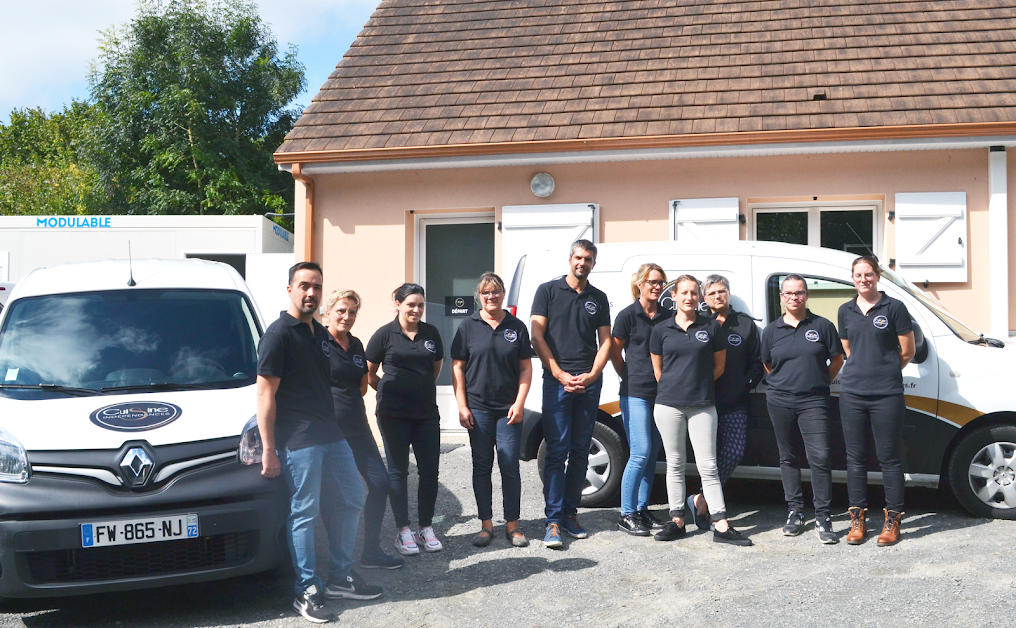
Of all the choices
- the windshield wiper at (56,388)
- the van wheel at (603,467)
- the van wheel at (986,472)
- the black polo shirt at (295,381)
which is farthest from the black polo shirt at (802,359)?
the windshield wiper at (56,388)

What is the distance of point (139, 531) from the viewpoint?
3885 millimetres

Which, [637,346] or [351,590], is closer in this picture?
[351,590]

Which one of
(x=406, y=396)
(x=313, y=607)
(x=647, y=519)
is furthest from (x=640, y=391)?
(x=313, y=607)

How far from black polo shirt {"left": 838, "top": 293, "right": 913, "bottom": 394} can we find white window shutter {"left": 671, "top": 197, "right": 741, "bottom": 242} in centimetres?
375

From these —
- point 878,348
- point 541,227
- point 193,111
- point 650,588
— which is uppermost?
point 193,111

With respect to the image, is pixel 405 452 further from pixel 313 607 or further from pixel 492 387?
pixel 313 607

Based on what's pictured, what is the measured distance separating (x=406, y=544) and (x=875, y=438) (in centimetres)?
297

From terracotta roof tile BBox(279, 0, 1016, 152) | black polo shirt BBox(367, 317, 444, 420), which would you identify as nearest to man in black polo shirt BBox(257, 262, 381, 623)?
black polo shirt BBox(367, 317, 444, 420)

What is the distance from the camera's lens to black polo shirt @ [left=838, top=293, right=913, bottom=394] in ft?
17.4

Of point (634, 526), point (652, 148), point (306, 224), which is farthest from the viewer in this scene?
point (306, 224)

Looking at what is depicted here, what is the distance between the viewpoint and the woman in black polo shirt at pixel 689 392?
17.7ft

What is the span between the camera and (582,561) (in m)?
5.11

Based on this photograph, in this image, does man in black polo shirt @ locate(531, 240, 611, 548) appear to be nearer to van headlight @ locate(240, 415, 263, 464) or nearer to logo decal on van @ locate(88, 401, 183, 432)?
van headlight @ locate(240, 415, 263, 464)

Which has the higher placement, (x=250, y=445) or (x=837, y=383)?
(x=837, y=383)
